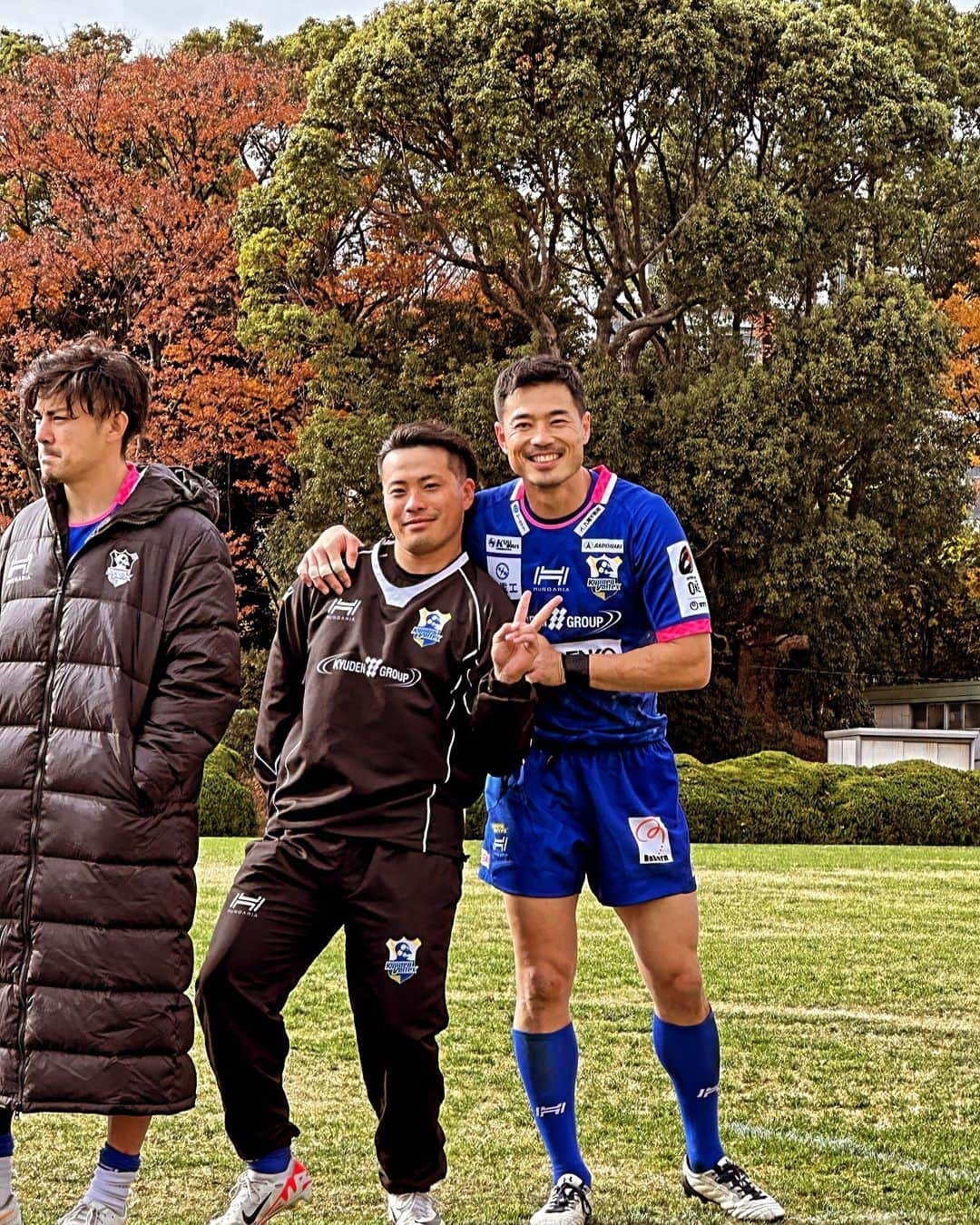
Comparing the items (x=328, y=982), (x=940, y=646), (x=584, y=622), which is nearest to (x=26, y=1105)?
(x=584, y=622)

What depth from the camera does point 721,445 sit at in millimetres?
21281

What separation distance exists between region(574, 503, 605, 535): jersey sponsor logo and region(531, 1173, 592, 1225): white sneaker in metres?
1.60

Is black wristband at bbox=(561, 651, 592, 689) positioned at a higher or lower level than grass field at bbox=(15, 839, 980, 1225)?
higher

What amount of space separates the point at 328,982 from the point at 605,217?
60.7ft

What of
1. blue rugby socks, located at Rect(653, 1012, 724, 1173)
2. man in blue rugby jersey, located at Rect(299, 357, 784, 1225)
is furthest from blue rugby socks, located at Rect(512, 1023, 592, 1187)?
blue rugby socks, located at Rect(653, 1012, 724, 1173)

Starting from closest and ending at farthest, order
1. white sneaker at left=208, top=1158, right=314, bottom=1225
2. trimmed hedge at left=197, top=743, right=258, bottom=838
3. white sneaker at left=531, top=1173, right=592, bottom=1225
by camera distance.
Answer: white sneaker at left=208, top=1158, right=314, bottom=1225 < white sneaker at left=531, top=1173, right=592, bottom=1225 < trimmed hedge at left=197, top=743, right=258, bottom=838

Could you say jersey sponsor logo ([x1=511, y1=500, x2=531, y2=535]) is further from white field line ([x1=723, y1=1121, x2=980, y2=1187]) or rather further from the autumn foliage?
the autumn foliage

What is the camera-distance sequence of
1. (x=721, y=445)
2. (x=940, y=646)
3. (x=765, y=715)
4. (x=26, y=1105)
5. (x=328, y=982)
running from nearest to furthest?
(x=26, y=1105) < (x=328, y=982) < (x=721, y=445) < (x=765, y=715) < (x=940, y=646)

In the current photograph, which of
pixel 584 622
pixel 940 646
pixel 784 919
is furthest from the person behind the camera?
pixel 940 646

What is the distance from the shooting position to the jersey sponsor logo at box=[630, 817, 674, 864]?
372 centimetres

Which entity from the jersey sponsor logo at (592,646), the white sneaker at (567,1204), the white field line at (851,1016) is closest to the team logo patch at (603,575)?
the jersey sponsor logo at (592,646)

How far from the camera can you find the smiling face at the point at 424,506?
3658 mm

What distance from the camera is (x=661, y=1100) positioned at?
4934 millimetres

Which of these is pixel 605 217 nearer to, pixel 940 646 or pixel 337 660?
pixel 940 646
